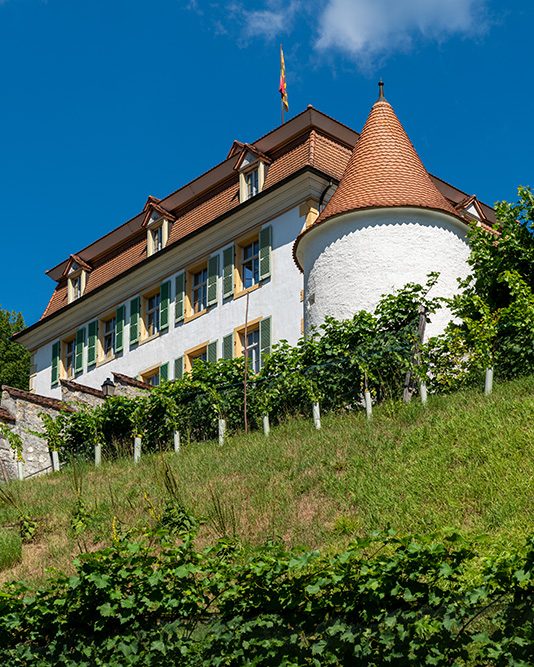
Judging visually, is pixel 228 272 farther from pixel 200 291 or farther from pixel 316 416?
pixel 316 416

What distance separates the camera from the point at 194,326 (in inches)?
1042

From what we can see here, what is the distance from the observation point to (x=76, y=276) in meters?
32.9

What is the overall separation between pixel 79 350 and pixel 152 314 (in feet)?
11.4

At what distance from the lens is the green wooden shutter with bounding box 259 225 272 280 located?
79.2 feet

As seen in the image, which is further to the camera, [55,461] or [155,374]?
[155,374]

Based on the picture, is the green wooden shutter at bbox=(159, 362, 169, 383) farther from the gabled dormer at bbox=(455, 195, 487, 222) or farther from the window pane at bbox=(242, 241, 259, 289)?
the gabled dormer at bbox=(455, 195, 487, 222)

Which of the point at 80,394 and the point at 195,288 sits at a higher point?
the point at 195,288

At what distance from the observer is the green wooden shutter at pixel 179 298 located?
88.9 ft

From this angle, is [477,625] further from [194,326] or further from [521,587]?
[194,326]

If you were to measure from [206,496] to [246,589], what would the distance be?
12.5ft

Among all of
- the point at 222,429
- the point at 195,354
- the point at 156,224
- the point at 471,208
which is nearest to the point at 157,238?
the point at 156,224

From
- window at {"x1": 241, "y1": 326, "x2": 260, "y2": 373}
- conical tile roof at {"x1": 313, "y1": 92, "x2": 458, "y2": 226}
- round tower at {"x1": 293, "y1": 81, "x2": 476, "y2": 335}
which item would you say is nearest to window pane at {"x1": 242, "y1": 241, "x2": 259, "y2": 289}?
window at {"x1": 241, "y1": 326, "x2": 260, "y2": 373}

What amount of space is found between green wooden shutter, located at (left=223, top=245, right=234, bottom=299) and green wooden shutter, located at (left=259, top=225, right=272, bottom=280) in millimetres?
1353

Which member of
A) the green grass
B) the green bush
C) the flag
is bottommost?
the green bush
